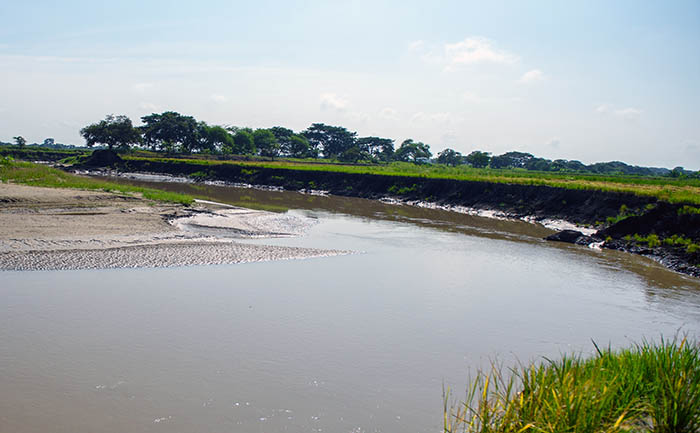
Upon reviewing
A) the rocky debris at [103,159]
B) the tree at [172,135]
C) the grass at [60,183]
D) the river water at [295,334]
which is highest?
the tree at [172,135]

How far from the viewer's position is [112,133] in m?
80.1

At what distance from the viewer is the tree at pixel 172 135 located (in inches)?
3585

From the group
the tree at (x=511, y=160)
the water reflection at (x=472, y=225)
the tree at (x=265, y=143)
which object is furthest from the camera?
the tree at (x=511, y=160)

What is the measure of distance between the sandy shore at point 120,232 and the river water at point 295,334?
116 centimetres

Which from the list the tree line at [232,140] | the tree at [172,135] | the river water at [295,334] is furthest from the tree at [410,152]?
the river water at [295,334]

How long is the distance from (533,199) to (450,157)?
4187 inches

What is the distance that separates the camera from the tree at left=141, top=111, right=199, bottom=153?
91.1 metres

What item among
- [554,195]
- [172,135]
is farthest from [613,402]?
[172,135]

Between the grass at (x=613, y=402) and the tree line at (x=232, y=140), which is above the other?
the tree line at (x=232, y=140)

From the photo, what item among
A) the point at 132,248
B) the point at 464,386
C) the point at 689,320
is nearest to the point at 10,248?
the point at 132,248

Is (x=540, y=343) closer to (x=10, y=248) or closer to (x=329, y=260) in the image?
(x=329, y=260)

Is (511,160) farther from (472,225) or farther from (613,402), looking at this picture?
(613,402)

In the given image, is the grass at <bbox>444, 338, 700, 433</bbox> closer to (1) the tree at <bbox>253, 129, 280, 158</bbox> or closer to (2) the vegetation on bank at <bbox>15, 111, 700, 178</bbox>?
(2) the vegetation on bank at <bbox>15, 111, 700, 178</bbox>

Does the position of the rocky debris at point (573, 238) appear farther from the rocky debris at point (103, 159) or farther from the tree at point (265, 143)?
the tree at point (265, 143)
